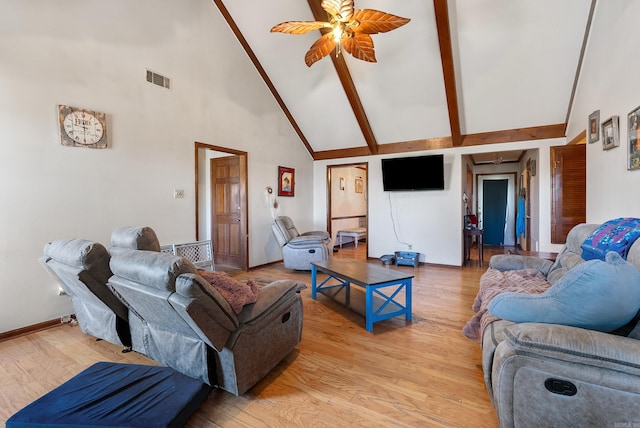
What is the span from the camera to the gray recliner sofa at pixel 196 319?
1512 millimetres

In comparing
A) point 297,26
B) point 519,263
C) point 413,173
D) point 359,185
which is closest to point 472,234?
point 413,173

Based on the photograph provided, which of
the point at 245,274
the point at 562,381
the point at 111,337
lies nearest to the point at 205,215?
the point at 245,274

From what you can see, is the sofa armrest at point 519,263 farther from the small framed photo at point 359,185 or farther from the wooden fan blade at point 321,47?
the small framed photo at point 359,185

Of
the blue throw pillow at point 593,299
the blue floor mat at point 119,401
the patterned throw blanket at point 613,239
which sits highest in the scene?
the patterned throw blanket at point 613,239

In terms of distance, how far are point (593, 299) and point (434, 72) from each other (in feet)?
13.3

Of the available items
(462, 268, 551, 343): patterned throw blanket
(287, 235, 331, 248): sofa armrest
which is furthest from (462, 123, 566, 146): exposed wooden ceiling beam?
(287, 235, 331, 248): sofa armrest

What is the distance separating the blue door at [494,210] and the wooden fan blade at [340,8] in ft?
23.3

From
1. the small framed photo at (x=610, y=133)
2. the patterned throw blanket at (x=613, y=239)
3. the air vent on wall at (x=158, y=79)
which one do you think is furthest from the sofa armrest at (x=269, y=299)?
the air vent on wall at (x=158, y=79)

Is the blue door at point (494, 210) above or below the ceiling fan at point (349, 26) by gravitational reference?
below

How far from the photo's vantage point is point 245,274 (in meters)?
4.95

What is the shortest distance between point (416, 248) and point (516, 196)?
4.13 meters

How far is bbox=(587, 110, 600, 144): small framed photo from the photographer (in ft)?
9.96

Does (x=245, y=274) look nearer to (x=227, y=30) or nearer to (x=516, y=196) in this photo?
(x=227, y=30)

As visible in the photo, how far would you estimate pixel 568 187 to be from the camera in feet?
13.7
